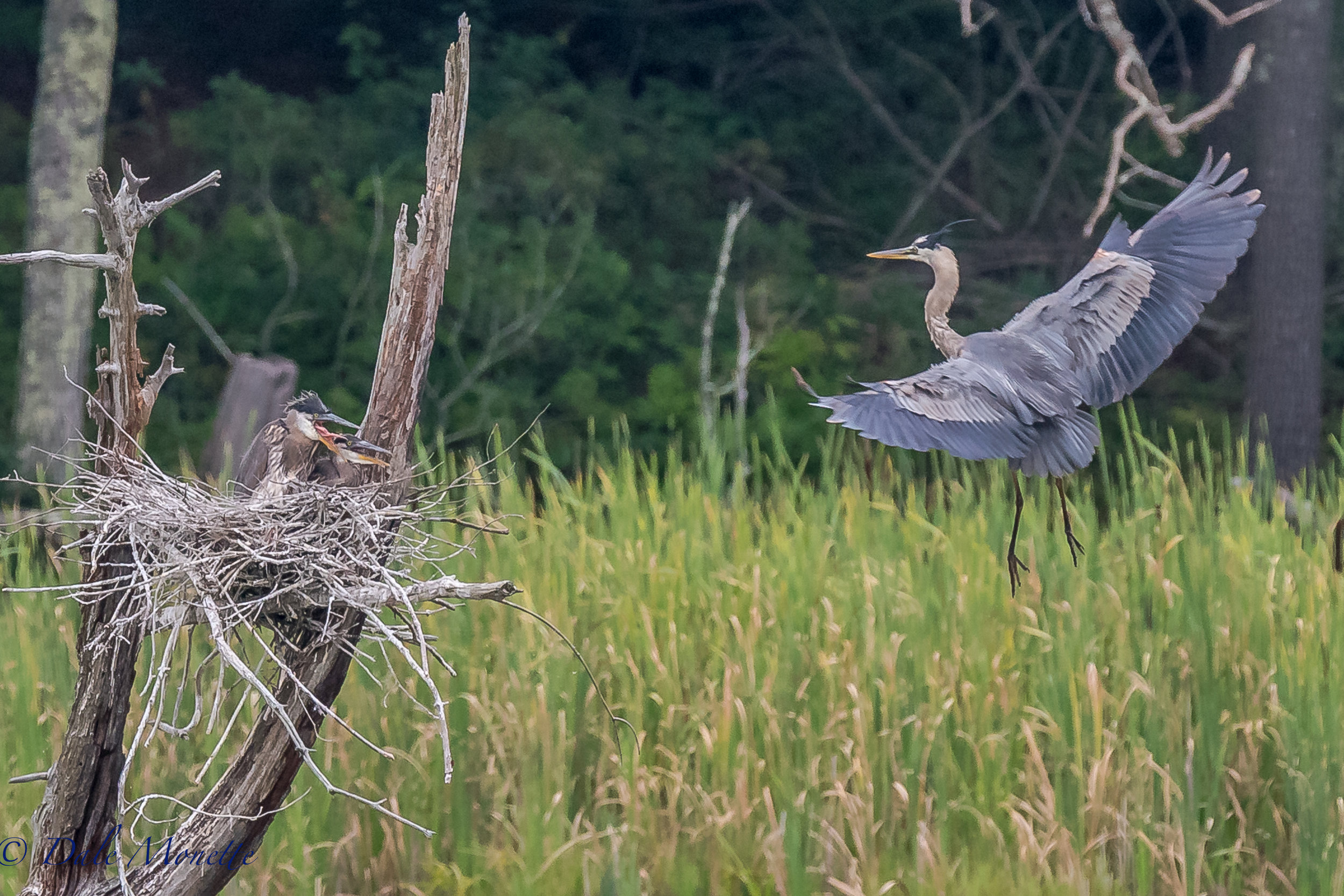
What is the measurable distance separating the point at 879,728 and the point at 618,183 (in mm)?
5661

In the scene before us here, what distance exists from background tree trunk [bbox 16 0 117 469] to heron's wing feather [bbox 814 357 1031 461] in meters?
5.85

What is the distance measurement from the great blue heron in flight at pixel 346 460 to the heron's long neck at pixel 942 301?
2.96 ft

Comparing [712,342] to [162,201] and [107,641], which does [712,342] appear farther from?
[162,201]

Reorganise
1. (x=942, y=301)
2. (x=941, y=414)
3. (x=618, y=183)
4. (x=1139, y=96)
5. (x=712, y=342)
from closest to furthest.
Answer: (x=941, y=414)
(x=942, y=301)
(x=1139, y=96)
(x=712, y=342)
(x=618, y=183)

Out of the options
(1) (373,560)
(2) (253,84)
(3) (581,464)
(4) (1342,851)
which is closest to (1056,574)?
(4) (1342,851)

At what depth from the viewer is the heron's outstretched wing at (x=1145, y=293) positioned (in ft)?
4.04

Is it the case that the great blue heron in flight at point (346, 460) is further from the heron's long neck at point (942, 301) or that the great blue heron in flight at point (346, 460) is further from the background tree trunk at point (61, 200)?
the background tree trunk at point (61, 200)

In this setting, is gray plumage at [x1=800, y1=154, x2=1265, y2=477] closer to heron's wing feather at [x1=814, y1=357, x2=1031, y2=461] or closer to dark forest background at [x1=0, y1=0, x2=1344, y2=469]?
heron's wing feather at [x1=814, y1=357, x2=1031, y2=461]

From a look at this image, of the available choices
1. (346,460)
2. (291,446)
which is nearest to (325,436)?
(346,460)

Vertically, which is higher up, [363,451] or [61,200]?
[61,200]

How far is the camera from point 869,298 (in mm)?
7004

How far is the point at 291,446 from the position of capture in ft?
7.22

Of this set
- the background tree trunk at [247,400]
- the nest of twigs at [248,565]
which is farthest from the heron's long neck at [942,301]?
the background tree trunk at [247,400]

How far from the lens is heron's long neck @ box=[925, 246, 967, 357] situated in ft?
3.84
